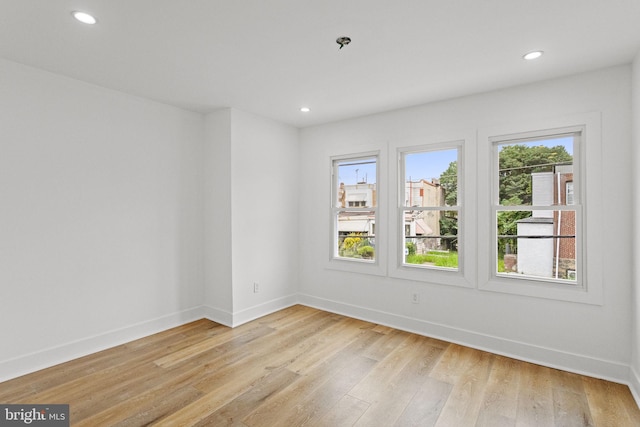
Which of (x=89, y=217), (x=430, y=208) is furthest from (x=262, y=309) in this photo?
(x=430, y=208)

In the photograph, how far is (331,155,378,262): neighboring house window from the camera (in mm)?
4176

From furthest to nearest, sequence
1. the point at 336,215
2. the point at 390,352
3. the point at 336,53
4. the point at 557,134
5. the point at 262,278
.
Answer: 1. the point at 336,215
2. the point at 262,278
3. the point at 390,352
4. the point at 557,134
5. the point at 336,53

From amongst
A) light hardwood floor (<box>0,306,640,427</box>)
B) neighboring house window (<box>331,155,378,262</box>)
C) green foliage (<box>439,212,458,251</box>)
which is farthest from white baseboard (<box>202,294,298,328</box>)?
green foliage (<box>439,212,458,251</box>)

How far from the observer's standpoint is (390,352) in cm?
311

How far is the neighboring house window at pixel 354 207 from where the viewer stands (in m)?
4.18

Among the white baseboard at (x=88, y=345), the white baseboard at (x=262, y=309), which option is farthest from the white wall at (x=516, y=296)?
the white baseboard at (x=88, y=345)

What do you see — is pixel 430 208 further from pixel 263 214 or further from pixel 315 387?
pixel 315 387

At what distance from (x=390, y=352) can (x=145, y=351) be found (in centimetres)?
236

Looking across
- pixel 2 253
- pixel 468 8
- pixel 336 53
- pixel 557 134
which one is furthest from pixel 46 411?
pixel 557 134

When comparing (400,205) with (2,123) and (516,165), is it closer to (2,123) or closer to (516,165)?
(516,165)

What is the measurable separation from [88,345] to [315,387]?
2.23 metres

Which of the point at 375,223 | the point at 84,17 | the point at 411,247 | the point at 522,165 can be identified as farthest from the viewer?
the point at 375,223

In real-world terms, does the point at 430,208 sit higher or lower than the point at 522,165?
lower

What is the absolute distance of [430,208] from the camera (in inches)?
144
